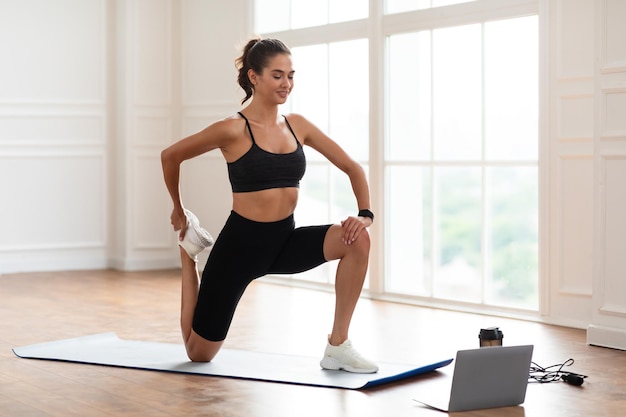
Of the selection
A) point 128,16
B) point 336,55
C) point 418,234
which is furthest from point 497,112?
point 128,16

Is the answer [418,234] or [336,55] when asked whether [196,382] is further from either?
[336,55]

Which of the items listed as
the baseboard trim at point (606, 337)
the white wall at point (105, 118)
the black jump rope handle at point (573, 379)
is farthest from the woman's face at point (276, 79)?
the white wall at point (105, 118)

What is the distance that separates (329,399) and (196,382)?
1.81ft

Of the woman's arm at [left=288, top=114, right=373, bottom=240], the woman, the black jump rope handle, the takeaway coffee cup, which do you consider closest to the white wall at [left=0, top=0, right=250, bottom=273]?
the woman's arm at [left=288, top=114, right=373, bottom=240]

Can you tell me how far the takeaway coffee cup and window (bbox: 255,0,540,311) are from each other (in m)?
1.56

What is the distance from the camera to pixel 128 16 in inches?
282

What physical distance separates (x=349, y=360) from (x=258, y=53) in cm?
117

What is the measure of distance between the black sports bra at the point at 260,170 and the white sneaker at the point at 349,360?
0.63 m

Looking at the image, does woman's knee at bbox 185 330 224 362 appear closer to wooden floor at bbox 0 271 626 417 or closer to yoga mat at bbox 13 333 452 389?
yoga mat at bbox 13 333 452 389

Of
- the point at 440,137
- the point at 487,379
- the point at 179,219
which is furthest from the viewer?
the point at 440,137

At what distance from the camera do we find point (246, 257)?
3658mm

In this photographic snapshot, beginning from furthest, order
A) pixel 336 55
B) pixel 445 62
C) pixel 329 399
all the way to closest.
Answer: pixel 336 55
pixel 445 62
pixel 329 399

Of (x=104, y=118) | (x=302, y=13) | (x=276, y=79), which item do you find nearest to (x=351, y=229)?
(x=276, y=79)

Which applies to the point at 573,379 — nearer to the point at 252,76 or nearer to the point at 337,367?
the point at 337,367
